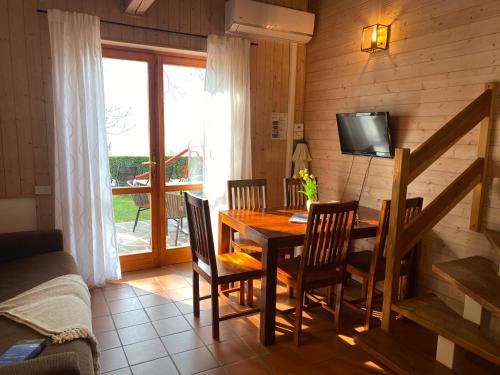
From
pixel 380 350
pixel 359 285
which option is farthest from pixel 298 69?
pixel 380 350

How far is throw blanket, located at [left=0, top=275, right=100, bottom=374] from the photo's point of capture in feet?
6.01

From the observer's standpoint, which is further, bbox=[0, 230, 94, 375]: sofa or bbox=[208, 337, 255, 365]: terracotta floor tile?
bbox=[208, 337, 255, 365]: terracotta floor tile

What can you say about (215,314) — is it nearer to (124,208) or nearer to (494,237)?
(124,208)

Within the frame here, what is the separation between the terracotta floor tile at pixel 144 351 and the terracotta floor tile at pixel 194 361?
4.8 inches

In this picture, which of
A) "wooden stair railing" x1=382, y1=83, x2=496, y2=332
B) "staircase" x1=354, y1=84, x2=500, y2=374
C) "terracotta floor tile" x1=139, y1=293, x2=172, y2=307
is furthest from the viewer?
"terracotta floor tile" x1=139, y1=293, x2=172, y2=307

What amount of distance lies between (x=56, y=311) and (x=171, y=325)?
99cm

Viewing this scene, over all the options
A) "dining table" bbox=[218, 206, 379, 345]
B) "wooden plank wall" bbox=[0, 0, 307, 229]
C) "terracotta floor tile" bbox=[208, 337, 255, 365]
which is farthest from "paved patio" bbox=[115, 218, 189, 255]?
"terracotta floor tile" bbox=[208, 337, 255, 365]

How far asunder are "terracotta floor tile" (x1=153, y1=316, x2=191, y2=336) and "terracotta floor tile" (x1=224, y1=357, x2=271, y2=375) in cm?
56

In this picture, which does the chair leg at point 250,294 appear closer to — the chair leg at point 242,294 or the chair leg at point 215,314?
the chair leg at point 242,294

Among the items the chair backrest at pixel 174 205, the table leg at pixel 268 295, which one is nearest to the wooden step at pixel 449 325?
the table leg at pixel 268 295

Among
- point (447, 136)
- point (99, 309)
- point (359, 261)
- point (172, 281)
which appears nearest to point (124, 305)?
point (99, 309)

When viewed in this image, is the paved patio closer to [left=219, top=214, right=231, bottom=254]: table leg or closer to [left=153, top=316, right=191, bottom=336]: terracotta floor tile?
[left=219, top=214, right=231, bottom=254]: table leg

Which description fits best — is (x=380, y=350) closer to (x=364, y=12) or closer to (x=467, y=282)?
(x=467, y=282)

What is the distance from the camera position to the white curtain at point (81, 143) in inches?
123
